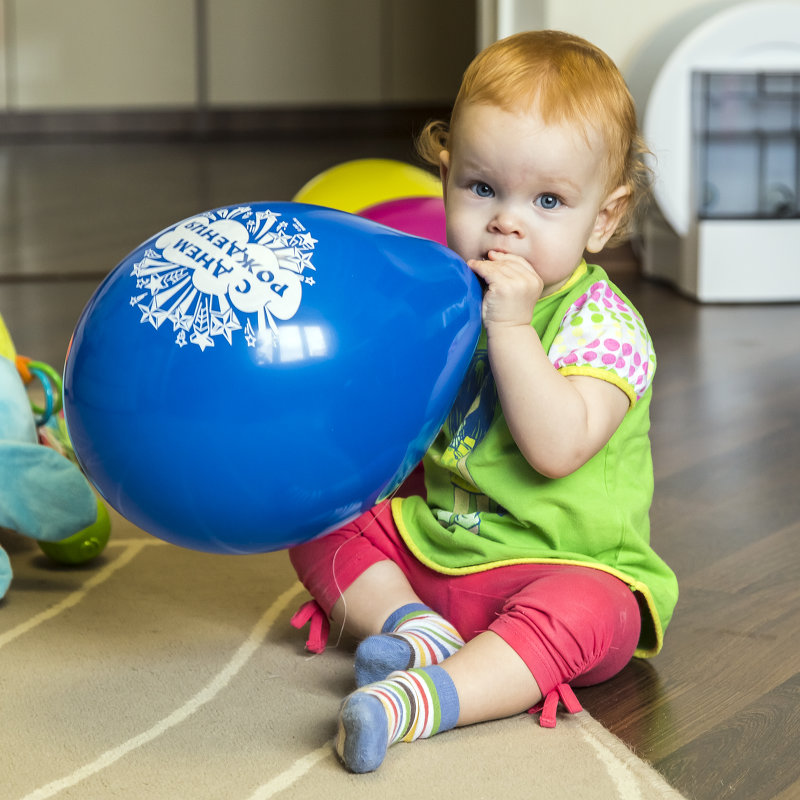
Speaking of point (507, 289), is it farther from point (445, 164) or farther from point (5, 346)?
point (5, 346)

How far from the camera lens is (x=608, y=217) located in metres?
0.98

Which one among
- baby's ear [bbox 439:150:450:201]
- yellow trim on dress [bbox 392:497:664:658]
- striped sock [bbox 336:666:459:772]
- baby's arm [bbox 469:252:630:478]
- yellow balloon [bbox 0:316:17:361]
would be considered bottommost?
striped sock [bbox 336:666:459:772]

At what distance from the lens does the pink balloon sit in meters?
1.45

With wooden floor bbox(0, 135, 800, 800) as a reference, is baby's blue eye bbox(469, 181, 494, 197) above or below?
above

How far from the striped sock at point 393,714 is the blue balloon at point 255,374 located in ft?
0.39

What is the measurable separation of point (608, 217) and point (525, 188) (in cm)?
10

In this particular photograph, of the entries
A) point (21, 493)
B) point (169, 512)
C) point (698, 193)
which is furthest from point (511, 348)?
point (698, 193)

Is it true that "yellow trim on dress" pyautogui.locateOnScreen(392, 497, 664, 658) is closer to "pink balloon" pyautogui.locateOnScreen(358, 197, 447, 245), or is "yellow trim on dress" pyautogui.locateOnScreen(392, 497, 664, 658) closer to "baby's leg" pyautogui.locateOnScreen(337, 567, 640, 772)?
"baby's leg" pyautogui.locateOnScreen(337, 567, 640, 772)

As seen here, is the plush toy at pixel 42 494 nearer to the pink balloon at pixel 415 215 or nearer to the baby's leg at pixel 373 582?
the baby's leg at pixel 373 582

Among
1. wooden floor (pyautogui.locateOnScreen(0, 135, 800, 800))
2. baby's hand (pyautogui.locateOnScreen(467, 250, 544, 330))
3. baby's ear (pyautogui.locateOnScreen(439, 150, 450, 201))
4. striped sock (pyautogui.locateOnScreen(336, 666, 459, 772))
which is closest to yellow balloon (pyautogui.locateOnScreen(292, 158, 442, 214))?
wooden floor (pyautogui.locateOnScreen(0, 135, 800, 800))

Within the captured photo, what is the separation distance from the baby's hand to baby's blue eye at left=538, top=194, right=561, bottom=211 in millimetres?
45

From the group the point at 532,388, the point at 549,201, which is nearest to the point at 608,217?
the point at 549,201

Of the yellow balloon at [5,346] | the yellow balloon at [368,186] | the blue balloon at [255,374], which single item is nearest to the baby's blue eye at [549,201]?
the blue balloon at [255,374]

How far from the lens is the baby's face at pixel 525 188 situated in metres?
0.90
